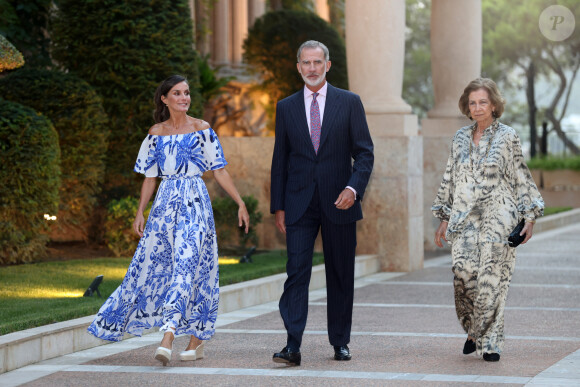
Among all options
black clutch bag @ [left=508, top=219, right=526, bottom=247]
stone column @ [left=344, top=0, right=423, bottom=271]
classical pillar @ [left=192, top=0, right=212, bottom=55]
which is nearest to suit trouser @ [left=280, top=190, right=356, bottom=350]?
black clutch bag @ [left=508, top=219, right=526, bottom=247]

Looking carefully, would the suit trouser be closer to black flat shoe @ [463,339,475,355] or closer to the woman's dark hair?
black flat shoe @ [463,339,475,355]

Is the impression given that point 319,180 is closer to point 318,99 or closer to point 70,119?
point 318,99

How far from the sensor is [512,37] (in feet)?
162

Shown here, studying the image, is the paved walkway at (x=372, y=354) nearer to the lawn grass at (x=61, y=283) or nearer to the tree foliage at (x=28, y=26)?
the lawn grass at (x=61, y=283)

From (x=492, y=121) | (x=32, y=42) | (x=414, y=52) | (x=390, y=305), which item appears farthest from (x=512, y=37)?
(x=492, y=121)

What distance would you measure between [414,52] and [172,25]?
4591 cm

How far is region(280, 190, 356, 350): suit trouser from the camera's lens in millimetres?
7902

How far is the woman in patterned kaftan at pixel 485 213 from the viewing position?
26.1 feet

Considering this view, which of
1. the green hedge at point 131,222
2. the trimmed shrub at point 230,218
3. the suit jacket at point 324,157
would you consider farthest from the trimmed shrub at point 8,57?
the trimmed shrub at point 230,218

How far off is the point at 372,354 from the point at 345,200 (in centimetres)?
129

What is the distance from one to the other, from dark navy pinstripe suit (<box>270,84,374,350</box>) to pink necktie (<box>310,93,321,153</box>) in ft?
0.15

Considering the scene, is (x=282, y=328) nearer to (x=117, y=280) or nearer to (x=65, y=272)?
(x=117, y=280)

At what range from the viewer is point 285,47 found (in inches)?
749

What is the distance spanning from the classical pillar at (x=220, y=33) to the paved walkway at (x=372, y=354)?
2030 centimetres
